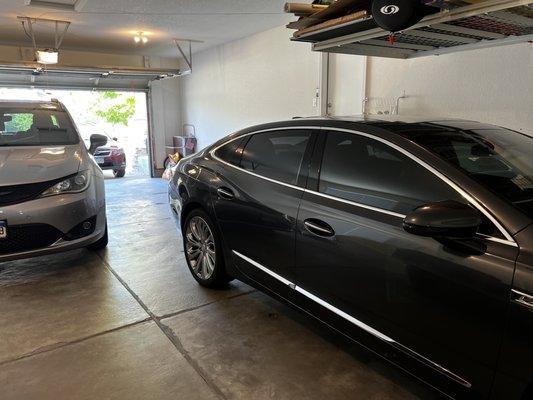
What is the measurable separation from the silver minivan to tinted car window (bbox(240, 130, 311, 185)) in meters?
1.75

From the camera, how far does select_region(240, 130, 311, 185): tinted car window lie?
8.34ft

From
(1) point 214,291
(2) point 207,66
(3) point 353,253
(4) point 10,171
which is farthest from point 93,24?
(3) point 353,253

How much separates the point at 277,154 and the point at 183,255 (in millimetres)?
2123

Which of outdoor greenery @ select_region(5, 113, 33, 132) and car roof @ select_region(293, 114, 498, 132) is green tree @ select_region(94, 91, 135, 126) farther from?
car roof @ select_region(293, 114, 498, 132)

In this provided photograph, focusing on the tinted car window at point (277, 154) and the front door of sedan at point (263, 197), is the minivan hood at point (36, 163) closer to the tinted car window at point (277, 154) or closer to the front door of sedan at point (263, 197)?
the front door of sedan at point (263, 197)

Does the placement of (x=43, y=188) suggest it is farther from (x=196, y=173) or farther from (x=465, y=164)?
(x=465, y=164)

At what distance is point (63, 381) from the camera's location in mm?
2334

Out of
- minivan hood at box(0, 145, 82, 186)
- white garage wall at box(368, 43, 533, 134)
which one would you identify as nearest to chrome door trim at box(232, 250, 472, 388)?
minivan hood at box(0, 145, 82, 186)

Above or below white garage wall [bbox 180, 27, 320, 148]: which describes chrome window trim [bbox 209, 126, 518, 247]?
below

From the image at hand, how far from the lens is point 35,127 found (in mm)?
4371

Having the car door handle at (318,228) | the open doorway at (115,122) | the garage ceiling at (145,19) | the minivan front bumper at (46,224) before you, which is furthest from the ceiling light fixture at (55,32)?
the car door handle at (318,228)

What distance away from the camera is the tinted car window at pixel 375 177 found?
1.85m

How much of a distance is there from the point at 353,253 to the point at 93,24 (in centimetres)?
638

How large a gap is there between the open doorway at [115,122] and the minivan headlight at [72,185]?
6456 mm
